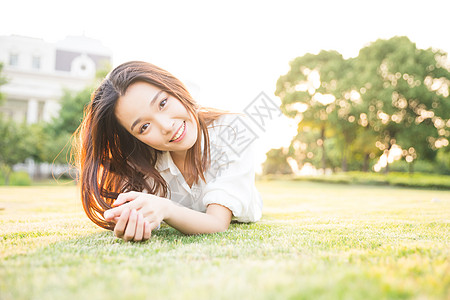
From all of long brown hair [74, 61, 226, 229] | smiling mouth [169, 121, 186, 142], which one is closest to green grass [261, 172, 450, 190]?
long brown hair [74, 61, 226, 229]

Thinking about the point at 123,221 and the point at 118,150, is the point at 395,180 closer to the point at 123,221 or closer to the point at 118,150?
the point at 118,150

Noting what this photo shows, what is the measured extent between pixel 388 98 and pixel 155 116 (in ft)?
69.8

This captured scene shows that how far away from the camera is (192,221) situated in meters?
2.30

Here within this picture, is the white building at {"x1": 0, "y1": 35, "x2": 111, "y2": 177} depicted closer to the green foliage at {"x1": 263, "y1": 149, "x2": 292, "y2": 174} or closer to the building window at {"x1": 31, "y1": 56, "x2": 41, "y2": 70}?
the building window at {"x1": 31, "y1": 56, "x2": 41, "y2": 70}

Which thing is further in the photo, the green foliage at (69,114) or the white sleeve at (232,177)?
the green foliage at (69,114)

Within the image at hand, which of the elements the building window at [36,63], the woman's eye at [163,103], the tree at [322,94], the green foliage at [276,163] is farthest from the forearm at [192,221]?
the green foliage at [276,163]

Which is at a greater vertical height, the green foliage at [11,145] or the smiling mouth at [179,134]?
the smiling mouth at [179,134]

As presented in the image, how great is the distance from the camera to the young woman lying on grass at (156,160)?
2246 mm

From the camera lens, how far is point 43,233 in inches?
99.8

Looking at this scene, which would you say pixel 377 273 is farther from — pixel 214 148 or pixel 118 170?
pixel 118 170

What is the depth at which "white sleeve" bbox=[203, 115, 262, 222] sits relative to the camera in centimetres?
258

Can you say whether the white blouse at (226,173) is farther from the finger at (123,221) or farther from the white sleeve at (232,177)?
the finger at (123,221)

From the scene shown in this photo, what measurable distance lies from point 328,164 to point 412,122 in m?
25.6

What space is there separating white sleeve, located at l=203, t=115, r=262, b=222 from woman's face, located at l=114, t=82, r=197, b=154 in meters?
0.41
